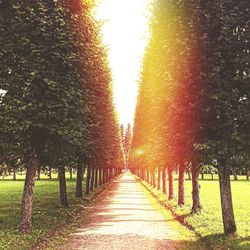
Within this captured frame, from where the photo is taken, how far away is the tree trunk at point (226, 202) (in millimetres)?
14578

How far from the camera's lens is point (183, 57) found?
15.0m

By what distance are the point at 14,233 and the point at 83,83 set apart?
6.96m

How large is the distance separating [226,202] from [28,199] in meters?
7.57

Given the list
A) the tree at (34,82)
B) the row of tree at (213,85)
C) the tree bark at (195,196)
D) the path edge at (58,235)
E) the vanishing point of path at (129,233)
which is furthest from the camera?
the tree bark at (195,196)

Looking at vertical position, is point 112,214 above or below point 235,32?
below

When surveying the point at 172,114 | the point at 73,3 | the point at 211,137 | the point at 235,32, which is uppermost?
the point at 73,3

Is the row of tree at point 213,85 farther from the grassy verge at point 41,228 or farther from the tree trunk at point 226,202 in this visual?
the grassy verge at point 41,228

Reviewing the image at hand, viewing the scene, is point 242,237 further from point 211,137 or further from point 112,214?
point 112,214

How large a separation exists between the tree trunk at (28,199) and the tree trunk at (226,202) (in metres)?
7.20

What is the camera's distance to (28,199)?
16172 millimetres

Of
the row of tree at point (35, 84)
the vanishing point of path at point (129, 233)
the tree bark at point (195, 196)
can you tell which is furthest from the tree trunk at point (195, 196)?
the row of tree at point (35, 84)

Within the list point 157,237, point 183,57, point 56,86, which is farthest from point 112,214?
point 183,57

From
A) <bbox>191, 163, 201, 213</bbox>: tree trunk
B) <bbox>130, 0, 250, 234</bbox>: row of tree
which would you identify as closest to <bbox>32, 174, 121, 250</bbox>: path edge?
<bbox>130, 0, 250, 234</bbox>: row of tree

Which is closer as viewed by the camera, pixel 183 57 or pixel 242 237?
pixel 242 237
